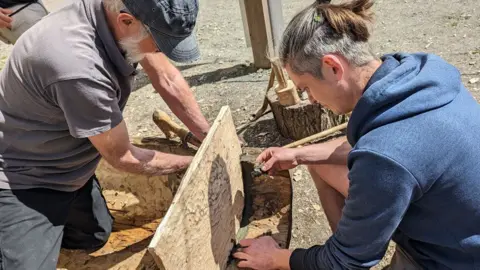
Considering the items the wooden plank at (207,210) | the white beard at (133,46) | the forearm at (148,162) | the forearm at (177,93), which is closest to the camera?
the wooden plank at (207,210)

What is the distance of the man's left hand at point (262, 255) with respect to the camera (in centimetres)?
188

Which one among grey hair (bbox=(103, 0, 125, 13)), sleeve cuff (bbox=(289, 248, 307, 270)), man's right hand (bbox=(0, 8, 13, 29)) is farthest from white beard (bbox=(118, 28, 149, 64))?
man's right hand (bbox=(0, 8, 13, 29))

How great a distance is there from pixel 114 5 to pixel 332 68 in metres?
0.84

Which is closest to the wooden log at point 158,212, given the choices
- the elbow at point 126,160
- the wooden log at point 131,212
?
the wooden log at point 131,212

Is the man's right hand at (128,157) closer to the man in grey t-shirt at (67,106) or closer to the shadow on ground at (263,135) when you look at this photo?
the man in grey t-shirt at (67,106)

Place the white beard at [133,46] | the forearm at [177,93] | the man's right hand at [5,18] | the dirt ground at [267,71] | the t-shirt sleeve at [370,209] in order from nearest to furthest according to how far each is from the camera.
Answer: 1. the t-shirt sleeve at [370,209]
2. the white beard at [133,46]
3. the forearm at [177,93]
4. the man's right hand at [5,18]
5. the dirt ground at [267,71]

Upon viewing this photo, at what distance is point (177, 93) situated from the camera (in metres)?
2.52

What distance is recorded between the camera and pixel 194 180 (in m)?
1.75

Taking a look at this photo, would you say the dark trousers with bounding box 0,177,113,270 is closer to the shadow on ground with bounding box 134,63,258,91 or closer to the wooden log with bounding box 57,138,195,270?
the wooden log with bounding box 57,138,195,270

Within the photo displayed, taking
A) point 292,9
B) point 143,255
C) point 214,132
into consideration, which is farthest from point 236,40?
point 214,132

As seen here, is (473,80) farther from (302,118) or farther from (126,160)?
(126,160)

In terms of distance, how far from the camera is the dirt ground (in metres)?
3.73

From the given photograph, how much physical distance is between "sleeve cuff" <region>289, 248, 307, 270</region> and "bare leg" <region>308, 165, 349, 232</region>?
38cm

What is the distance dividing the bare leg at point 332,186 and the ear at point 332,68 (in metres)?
0.64
